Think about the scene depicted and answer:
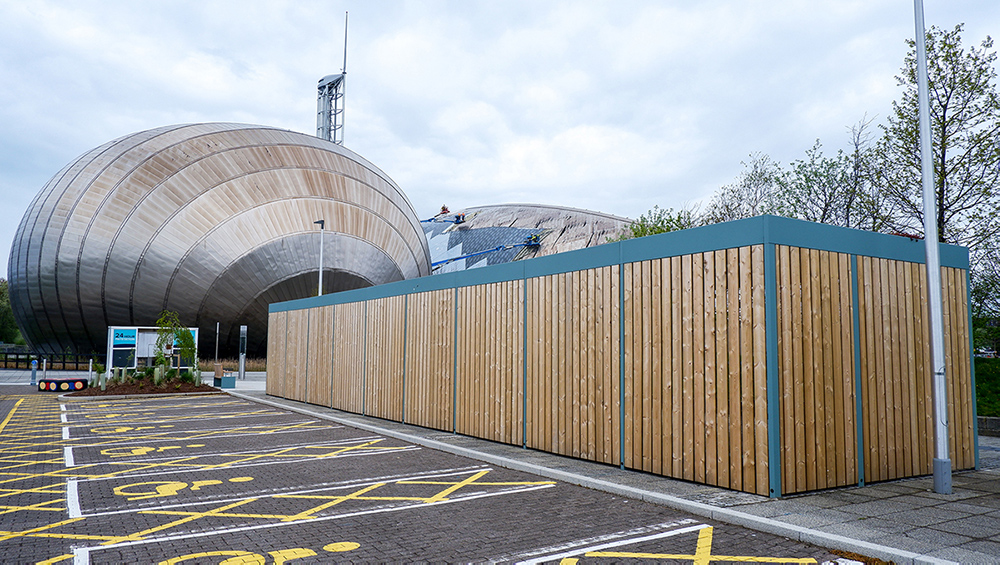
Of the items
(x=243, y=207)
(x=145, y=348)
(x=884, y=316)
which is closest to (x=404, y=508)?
(x=884, y=316)

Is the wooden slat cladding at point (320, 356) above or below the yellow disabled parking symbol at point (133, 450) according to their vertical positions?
above

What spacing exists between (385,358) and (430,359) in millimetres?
2100

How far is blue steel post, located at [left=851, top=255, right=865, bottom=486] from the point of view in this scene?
7.70m

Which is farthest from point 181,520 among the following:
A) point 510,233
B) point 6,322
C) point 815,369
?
point 6,322

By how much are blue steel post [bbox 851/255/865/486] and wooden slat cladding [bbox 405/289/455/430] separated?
A: 22.8 ft

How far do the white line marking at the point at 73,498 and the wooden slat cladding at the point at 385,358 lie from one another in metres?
7.04

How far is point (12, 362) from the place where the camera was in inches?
1635

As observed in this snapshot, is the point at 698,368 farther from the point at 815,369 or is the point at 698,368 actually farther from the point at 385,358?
the point at 385,358

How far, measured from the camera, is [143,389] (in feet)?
70.9

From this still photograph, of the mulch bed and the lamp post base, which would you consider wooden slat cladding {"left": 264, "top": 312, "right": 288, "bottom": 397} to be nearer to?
the mulch bed

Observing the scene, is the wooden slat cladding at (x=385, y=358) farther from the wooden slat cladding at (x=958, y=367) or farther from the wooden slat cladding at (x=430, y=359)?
the wooden slat cladding at (x=958, y=367)

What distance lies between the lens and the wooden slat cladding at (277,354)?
2073 centimetres

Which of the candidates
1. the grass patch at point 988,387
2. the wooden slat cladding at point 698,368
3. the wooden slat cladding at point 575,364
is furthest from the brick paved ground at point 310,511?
the grass patch at point 988,387

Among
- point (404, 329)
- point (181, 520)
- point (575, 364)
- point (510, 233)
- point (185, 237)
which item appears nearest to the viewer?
point (181, 520)
